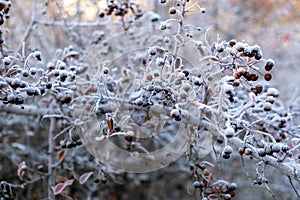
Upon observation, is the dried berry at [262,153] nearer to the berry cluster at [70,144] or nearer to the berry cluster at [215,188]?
the berry cluster at [215,188]

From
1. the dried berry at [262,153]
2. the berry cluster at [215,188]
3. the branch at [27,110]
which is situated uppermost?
the dried berry at [262,153]

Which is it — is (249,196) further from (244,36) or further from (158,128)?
(158,128)

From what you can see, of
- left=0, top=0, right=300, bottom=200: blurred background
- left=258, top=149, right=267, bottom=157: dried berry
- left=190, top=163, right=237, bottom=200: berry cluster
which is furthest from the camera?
left=0, top=0, right=300, bottom=200: blurred background

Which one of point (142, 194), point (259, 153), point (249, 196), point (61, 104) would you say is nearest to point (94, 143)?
point (61, 104)

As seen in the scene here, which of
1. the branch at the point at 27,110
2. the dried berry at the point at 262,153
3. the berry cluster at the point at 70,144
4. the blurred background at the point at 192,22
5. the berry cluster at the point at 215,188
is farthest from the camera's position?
the blurred background at the point at 192,22

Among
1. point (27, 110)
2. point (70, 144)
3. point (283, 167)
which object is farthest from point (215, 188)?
point (27, 110)

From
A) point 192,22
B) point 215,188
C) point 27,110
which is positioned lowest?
point 215,188

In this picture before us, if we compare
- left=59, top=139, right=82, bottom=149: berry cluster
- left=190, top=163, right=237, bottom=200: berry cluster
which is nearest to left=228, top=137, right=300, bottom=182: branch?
left=190, top=163, right=237, bottom=200: berry cluster

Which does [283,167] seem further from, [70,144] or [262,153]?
[70,144]

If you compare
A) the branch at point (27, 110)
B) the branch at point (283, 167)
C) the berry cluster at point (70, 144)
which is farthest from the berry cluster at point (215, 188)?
the branch at point (27, 110)

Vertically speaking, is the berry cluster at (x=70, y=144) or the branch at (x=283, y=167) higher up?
the branch at (x=283, y=167)

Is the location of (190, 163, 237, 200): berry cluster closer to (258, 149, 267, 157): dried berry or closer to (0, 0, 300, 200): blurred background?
(258, 149, 267, 157): dried berry

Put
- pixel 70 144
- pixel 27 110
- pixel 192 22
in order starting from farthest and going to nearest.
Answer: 1. pixel 192 22
2. pixel 27 110
3. pixel 70 144
